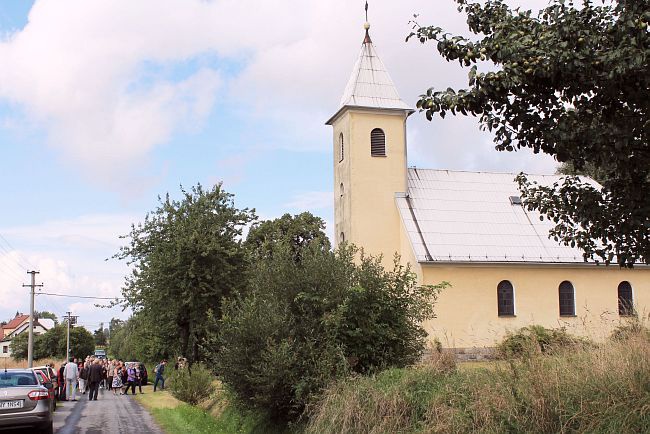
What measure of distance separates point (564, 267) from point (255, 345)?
21660 millimetres

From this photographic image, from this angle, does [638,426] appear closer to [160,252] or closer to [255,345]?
[255,345]

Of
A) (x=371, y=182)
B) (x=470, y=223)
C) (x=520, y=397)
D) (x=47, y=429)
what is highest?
(x=371, y=182)

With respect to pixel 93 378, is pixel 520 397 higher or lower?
higher

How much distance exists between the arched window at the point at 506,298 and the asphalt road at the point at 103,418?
54.4ft

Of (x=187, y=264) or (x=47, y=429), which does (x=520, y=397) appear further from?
(x=187, y=264)

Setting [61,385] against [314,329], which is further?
[61,385]

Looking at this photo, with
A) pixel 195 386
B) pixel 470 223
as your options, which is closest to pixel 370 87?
pixel 470 223

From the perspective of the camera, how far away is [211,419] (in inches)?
778

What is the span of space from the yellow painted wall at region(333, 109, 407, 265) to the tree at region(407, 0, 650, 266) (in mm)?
24731

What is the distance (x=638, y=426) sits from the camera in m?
8.20

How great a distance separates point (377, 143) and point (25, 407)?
23.1 m

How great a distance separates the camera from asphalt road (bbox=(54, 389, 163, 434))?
16.2 meters

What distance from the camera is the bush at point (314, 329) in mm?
14305

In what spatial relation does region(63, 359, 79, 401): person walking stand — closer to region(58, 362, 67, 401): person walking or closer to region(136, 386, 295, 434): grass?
region(58, 362, 67, 401): person walking
